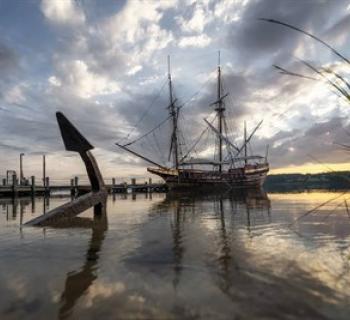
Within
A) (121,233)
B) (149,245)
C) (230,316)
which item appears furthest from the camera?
Result: (121,233)

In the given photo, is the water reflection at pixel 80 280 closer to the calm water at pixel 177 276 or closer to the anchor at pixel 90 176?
the calm water at pixel 177 276

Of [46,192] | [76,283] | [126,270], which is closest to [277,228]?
[126,270]

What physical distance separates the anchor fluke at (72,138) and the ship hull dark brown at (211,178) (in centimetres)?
4689

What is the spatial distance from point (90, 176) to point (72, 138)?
6.28 ft

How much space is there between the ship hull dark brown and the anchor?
45.6m

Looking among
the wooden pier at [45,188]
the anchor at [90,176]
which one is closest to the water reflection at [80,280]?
the anchor at [90,176]

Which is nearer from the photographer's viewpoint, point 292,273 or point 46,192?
point 292,273

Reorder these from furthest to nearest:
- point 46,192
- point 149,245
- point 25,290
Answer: point 46,192 → point 149,245 → point 25,290

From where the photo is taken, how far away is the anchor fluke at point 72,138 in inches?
454

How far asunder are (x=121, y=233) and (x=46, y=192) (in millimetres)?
48778

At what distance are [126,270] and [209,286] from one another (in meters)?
1.36

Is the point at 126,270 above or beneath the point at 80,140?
beneath

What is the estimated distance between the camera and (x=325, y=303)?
3590 mm

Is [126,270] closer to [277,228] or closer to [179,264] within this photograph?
[179,264]
